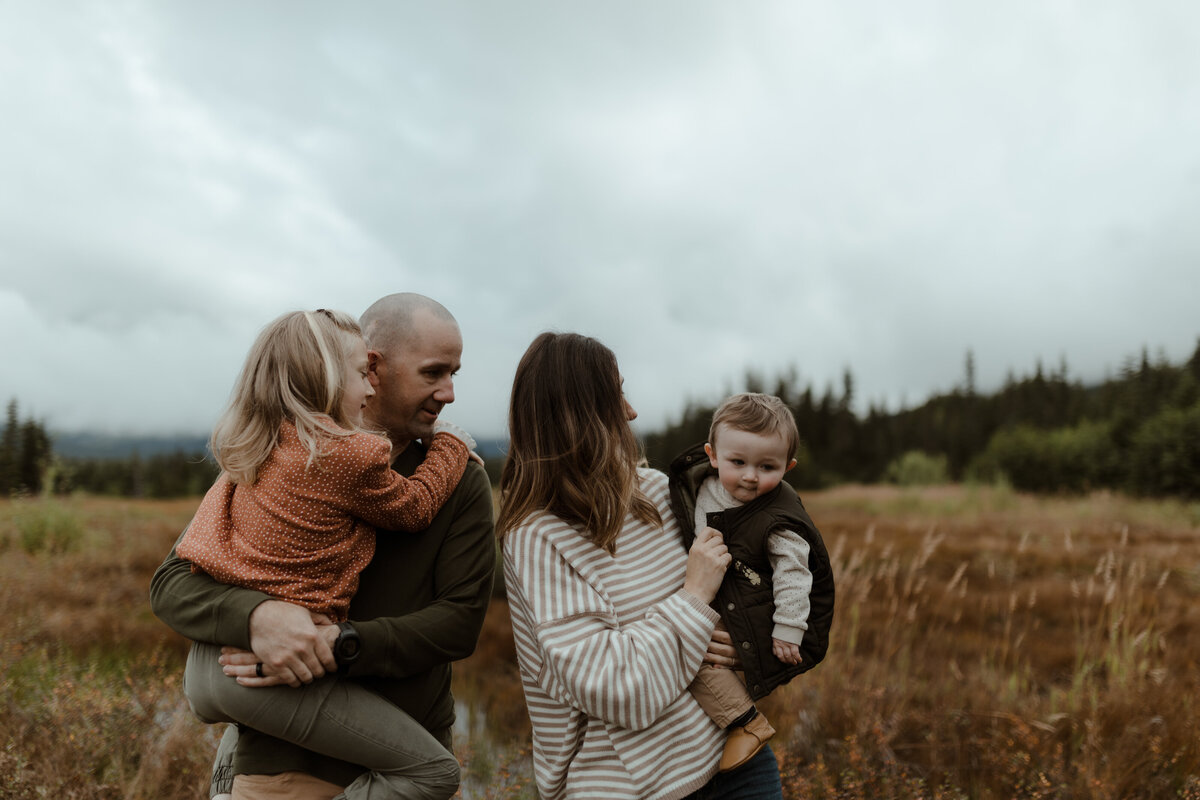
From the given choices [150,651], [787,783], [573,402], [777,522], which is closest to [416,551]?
[573,402]

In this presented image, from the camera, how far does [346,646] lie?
1.67 meters

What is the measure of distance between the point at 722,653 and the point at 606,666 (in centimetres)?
40

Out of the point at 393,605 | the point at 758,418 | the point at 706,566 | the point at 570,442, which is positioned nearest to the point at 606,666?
the point at 706,566

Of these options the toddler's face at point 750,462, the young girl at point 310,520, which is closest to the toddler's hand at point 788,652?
the toddler's face at point 750,462

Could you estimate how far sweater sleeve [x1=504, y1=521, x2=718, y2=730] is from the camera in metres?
1.58

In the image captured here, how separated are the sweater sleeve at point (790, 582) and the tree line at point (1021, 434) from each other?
72.1ft

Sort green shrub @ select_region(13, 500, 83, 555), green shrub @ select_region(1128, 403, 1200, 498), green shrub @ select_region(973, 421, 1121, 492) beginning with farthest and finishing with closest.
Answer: green shrub @ select_region(973, 421, 1121, 492), green shrub @ select_region(1128, 403, 1200, 498), green shrub @ select_region(13, 500, 83, 555)

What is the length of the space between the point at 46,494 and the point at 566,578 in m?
11.5

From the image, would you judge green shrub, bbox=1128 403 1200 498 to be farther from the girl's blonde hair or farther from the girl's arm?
the girl's blonde hair

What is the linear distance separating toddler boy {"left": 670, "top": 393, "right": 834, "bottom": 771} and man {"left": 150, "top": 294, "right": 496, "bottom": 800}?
651 millimetres

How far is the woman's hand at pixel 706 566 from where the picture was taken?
1.77 m

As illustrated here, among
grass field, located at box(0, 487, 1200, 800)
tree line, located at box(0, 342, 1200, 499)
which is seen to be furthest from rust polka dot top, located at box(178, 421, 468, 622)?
tree line, located at box(0, 342, 1200, 499)

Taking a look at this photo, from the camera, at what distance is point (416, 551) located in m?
1.95

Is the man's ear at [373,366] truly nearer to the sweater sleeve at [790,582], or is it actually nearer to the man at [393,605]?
the man at [393,605]
